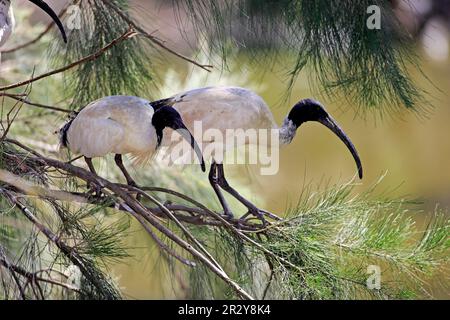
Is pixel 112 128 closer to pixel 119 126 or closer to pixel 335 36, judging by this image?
pixel 119 126

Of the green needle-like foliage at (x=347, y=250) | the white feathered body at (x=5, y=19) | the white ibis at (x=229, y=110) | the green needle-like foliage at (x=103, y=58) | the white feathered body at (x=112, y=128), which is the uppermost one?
the white feathered body at (x=5, y=19)

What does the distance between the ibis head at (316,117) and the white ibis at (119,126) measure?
33 centimetres

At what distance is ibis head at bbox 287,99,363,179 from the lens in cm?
199

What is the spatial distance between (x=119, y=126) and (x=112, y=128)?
0.02 meters

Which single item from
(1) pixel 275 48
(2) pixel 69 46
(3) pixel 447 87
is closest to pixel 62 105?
(2) pixel 69 46

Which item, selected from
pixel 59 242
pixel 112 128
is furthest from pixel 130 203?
pixel 112 128

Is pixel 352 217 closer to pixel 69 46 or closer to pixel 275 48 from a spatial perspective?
pixel 275 48

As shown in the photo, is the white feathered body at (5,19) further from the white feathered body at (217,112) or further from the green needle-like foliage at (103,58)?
the white feathered body at (217,112)

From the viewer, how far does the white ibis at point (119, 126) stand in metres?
1.77

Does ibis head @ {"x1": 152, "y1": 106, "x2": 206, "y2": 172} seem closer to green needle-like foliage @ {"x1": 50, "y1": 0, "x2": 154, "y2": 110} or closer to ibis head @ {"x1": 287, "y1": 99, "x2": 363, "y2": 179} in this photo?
green needle-like foliage @ {"x1": 50, "y1": 0, "x2": 154, "y2": 110}

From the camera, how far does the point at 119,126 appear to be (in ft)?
5.89

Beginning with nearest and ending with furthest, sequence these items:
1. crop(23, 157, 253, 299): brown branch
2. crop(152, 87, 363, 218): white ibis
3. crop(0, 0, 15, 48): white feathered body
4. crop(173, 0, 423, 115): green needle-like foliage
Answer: crop(23, 157, 253, 299): brown branch < crop(173, 0, 423, 115): green needle-like foliage < crop(152, 87, 363, 218): white ibis < crop(0, 0, 15, 48): white feathered body

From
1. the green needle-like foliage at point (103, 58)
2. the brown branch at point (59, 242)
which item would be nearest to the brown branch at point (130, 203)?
the brown branch at point (59, 242)

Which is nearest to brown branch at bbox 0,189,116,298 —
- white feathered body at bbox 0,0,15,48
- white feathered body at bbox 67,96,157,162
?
white feathered body at bbox 67,96,157,162
